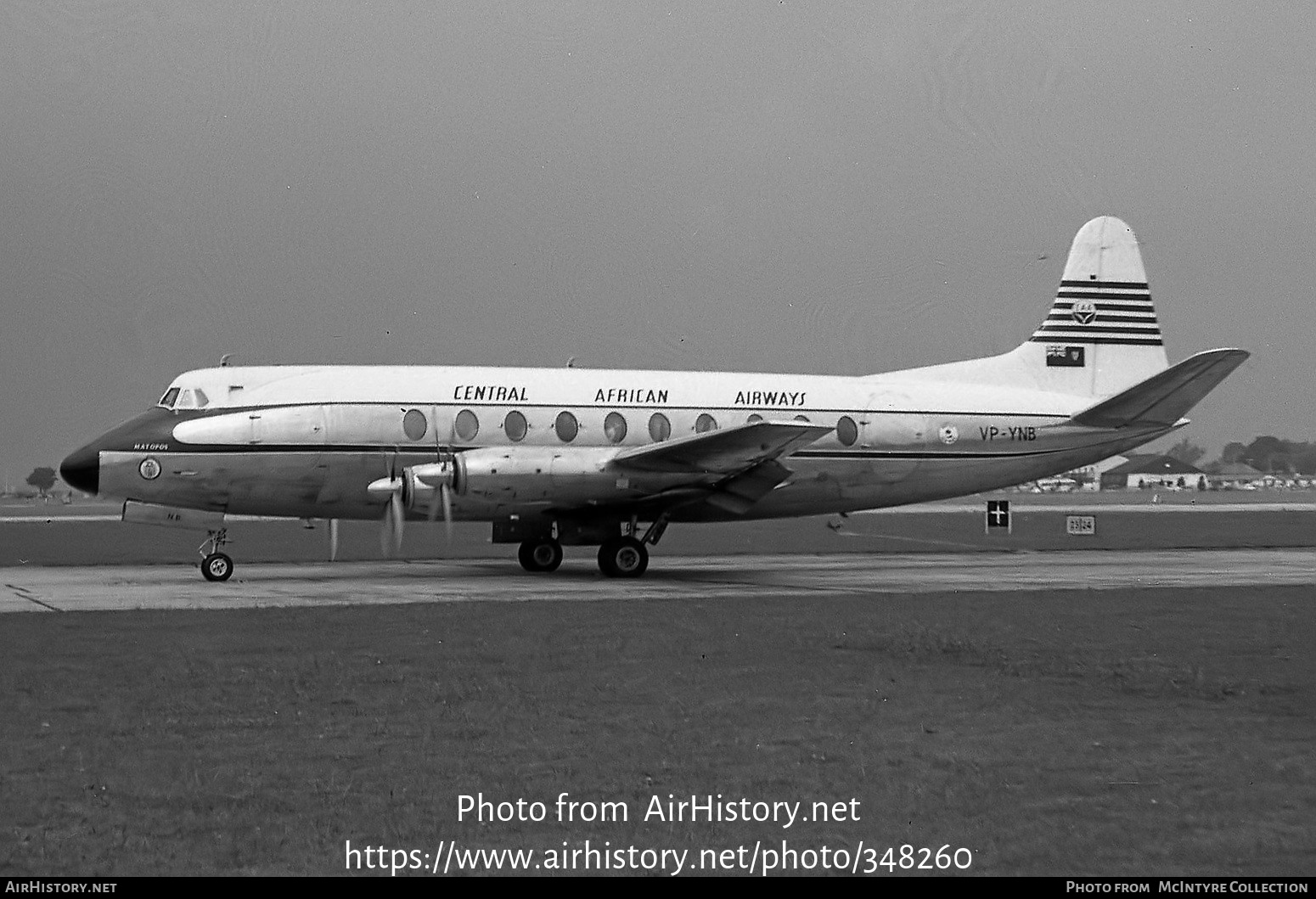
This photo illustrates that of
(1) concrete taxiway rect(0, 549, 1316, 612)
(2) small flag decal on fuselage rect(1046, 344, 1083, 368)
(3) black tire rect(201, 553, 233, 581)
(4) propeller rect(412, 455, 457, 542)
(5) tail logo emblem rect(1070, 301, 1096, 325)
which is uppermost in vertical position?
(5) tail logo emblem rect(1070, 301, 1096, 325)

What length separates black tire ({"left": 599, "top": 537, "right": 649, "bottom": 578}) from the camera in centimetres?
2780

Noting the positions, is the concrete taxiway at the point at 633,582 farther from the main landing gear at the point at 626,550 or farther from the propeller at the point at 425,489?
the propeller at the point at 425,489

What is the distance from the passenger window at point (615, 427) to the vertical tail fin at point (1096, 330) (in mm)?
8745

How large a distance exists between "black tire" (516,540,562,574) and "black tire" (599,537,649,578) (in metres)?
1.85

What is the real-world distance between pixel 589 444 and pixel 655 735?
18.0 metres

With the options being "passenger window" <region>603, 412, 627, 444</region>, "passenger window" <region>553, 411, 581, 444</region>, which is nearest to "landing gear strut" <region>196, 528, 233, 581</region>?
"passenger window" <region>553, 411, 581, 444</region>

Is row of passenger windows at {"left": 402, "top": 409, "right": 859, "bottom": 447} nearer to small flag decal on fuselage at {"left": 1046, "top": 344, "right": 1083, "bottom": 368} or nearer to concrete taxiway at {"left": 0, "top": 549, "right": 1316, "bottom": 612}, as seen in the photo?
concrete taxiway at {"left": 0, "top": 549, "right": 1316, "bottom": 612}

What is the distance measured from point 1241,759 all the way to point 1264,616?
10404 mm

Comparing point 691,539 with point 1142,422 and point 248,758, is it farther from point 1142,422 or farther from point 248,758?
point 248,758

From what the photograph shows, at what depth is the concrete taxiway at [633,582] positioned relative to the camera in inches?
886

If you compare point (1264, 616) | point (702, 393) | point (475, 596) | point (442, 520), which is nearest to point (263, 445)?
point (442, 520)

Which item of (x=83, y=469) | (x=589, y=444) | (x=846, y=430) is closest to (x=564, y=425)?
(x=589, y=444)

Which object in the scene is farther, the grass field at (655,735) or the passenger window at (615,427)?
the passenger window at (615,427)

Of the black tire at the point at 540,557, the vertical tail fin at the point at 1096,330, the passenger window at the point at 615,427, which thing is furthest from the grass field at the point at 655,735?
the vertical tail fin at the point at 1096,330
